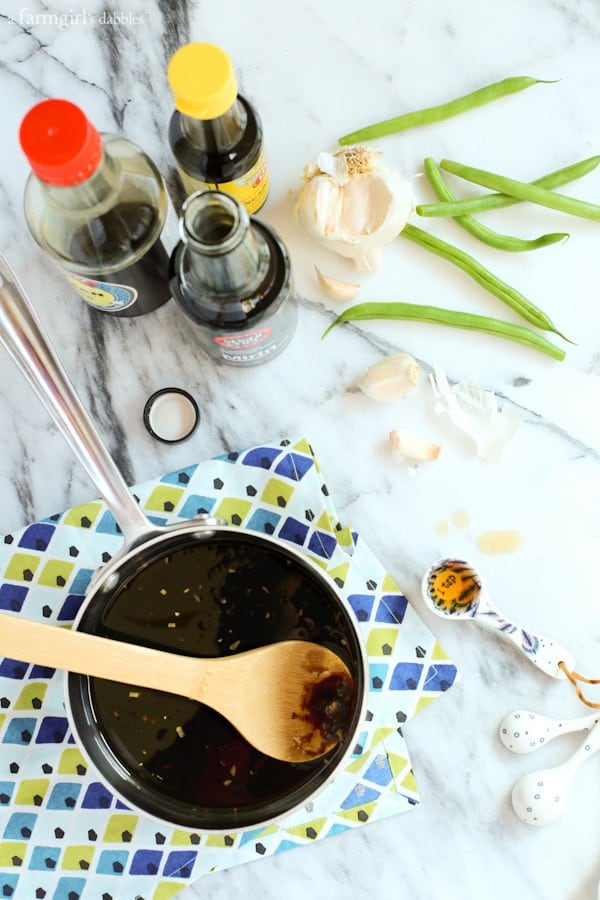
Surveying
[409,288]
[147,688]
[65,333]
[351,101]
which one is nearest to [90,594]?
[147,688]

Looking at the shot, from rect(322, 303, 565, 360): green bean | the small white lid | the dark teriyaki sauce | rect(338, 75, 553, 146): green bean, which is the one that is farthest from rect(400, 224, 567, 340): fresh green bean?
the small white lid

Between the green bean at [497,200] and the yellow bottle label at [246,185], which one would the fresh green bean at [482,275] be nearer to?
the green bean at [497,200]

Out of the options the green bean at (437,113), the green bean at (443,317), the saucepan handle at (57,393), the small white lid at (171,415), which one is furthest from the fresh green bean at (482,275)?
the saucepan handle at (57,393)

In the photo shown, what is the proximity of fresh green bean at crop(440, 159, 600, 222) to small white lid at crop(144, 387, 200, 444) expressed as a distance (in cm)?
41

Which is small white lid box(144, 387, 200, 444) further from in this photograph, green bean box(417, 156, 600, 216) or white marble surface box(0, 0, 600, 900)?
Result: green bean box(417, 156, 600, 216)

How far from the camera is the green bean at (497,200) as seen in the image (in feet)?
3.11

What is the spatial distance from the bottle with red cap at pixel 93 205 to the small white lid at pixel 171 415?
130mm

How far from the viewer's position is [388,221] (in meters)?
0.90

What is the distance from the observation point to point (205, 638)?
0.86 meters

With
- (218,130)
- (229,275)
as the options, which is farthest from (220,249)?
(218,130)

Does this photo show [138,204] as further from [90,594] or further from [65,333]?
[90,594]

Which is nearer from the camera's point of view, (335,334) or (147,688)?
(147,688)

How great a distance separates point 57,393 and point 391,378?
0.38 metres

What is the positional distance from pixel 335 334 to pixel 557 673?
0.47m
